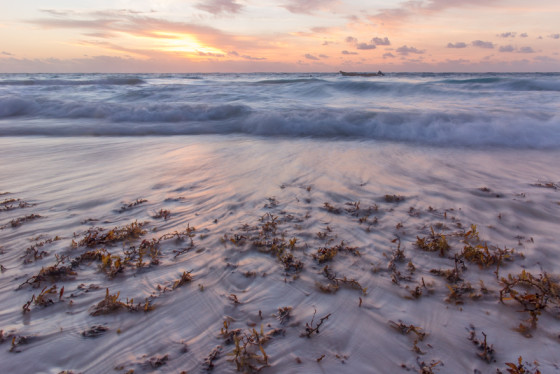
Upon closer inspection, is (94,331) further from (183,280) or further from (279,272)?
(279,272)

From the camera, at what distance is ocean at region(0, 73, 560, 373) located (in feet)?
5.16

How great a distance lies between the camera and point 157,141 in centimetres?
666

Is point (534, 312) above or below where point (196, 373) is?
above

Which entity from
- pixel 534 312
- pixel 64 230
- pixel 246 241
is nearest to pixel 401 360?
pixel 534 312

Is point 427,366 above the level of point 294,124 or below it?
below

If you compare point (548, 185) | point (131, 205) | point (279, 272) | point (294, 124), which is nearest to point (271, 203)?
point (279, 272)

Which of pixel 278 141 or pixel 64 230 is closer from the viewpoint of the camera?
pixel 64 230

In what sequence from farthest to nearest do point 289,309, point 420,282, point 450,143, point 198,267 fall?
point 450,143 → point 198,267 → point 420,282 → point 289,309

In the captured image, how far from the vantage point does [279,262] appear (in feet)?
7.54

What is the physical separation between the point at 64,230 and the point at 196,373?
6.73 feet

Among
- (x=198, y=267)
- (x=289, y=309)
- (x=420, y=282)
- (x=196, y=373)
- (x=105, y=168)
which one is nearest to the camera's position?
(x=196, y=373)

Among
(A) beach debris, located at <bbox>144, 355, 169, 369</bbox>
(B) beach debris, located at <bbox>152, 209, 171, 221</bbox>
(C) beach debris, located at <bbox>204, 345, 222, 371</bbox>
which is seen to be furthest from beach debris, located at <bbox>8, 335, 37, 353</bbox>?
(B) beach debris, located at <bbox>152, 209, 171, 221</bbox>

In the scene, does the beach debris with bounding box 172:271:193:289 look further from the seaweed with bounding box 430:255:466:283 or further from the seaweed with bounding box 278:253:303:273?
the seaweed with bounding box 430:255:466:283

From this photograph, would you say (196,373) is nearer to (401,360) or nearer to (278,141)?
(401,360)
